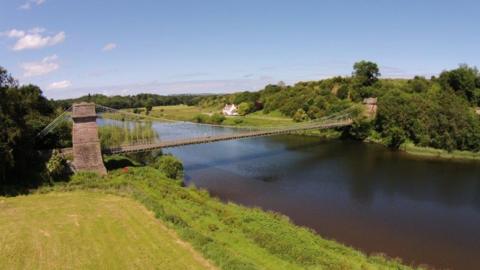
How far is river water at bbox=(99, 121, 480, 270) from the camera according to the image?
21.1m

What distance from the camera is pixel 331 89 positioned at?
85250 mm

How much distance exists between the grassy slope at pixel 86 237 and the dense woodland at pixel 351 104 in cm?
A: 443

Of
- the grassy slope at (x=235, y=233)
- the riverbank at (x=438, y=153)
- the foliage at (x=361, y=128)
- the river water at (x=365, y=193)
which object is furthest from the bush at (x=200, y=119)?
the grassy slope at (x=235, y=233)

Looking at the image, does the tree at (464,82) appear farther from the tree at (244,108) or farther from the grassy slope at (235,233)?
the grassy slope at (235,233)

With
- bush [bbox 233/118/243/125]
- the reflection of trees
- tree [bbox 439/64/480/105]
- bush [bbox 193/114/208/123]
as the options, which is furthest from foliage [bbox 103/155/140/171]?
tree [bbox 439/64/480/105]

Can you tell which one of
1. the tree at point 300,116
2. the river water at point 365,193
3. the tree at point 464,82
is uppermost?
the tree at point 464,82

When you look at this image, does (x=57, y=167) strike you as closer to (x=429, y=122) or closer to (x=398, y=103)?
(x=429, y=122)

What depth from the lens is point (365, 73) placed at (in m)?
77.6

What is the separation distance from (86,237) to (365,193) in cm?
2267

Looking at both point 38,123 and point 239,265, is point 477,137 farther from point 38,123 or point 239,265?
point 38,123

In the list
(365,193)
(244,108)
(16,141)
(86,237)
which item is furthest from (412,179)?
(244,108)

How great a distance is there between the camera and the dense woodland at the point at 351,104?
2525 centimetres

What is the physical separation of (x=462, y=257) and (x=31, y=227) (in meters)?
23.0

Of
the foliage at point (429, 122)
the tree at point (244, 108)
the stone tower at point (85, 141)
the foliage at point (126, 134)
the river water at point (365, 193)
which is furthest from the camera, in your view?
the tree at point (244, 108)
